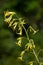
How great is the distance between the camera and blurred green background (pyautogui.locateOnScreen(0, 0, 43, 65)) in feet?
15.9

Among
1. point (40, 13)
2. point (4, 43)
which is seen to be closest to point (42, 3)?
point (40, 13)

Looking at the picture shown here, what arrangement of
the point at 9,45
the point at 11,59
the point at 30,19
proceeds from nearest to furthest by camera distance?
the point at 11,59
the point at 9,45
the point at 30,19

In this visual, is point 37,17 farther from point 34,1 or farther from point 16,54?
point 16,54

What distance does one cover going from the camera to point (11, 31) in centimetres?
558

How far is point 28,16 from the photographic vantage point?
6172 millimetres

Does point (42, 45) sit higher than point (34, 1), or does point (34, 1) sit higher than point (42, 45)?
point (34, 1)

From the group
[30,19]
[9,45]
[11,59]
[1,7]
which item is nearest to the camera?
[11,59]

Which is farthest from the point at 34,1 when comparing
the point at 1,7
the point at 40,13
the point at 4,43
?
the point at 4,43

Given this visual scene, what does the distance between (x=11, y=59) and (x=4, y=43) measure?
456 millimetres

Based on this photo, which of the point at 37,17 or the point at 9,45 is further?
the point at 37,17

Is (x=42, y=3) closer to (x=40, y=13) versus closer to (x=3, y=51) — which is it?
(x=40, y=13)

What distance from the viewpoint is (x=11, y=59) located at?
192 inches

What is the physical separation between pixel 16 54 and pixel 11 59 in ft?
0.36

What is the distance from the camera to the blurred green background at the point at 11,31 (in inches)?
191
